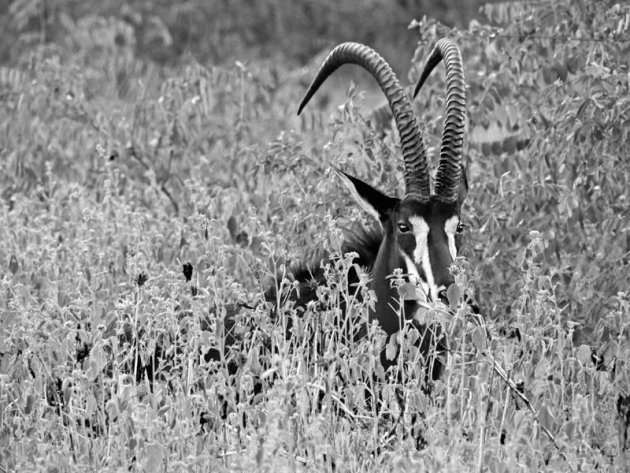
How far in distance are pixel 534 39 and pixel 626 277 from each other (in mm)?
2402

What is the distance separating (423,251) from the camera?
23.8 ft

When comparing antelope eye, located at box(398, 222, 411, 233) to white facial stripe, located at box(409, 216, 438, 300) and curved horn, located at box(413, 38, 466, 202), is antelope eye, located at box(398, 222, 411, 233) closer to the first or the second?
white facial stripe, located at box(409, 216, 438, 300)

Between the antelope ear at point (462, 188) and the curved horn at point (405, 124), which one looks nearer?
the curved horn at point (405, 124)

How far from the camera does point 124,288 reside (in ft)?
27.3

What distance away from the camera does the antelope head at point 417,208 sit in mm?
7227

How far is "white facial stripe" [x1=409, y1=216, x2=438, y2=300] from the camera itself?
23.3 feet

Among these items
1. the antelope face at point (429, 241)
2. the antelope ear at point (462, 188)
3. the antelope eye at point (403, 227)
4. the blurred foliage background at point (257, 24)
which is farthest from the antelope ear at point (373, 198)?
the blurred foliage background at point (257, 24)

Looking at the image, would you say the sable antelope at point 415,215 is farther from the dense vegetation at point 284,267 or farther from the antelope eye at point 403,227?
the dense vegetation at point 284,267

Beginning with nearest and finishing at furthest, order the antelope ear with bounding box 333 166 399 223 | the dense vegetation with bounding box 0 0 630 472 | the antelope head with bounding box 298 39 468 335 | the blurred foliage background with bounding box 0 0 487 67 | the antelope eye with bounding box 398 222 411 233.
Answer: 1. the dense vegetation with bounding box 0 0 630 472
2. the antelope head with bounding box 298 39 468 335
3. the antelope eye with bounding box 398 222 411 233
4. the antelope ear with bounding box 333 166 399 223
5. the blurred foliage background with bounding box 0 0 487 67


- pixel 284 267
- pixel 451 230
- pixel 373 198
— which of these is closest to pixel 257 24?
pixel 373 198

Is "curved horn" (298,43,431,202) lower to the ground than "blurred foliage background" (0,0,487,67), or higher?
lower

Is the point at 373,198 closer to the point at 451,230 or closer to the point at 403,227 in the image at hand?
the point at 403,227

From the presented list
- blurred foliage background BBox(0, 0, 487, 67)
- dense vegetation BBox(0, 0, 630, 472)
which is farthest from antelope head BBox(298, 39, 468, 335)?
blurred foliage background BBox(0, 0, 487, 67)

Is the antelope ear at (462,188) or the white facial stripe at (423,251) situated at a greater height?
the antelope ear at (462,188)
